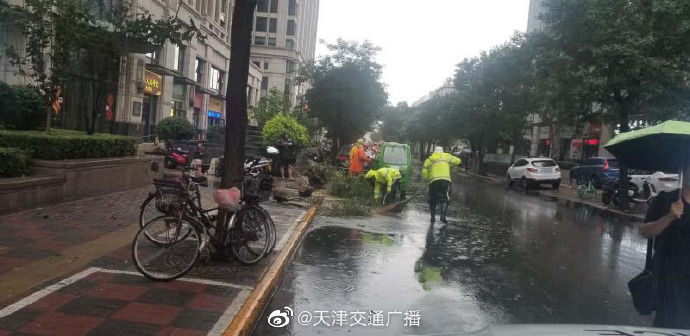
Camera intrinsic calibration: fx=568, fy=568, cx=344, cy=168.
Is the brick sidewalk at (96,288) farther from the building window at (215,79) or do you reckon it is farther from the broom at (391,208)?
the building window at (215,79)

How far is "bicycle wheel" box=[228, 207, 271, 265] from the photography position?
6719mm

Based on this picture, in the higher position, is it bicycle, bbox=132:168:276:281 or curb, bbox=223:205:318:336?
bicycle, bbox=132:168:276:281

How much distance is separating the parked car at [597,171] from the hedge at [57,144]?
22.2 meters

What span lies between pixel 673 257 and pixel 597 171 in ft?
87.7

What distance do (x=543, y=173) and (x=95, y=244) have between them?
23.8 m

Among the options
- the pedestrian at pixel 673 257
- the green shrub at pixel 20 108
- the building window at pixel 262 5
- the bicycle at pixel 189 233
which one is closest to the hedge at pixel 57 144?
the green shrub at pixel 20 108

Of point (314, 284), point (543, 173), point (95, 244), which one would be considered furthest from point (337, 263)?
point (543, 173)

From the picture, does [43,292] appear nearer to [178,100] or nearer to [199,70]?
[178,100]

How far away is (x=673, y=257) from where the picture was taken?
13.3ft

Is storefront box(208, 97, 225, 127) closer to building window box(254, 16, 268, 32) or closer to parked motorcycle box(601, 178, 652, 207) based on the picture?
parked motorcycle box(601, 178, 652, 207)

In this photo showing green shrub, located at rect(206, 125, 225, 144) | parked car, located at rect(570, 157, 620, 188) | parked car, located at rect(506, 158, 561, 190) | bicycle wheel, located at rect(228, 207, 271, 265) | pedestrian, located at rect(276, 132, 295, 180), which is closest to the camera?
bicycle wheel, located at rect(228, 207, 271, 265)

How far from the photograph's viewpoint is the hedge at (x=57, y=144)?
10297 millimetres

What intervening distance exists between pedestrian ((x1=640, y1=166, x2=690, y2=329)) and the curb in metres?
3.17

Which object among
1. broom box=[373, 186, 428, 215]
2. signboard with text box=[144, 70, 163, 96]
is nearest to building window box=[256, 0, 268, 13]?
broom box=[373, 186, 428, 215]
